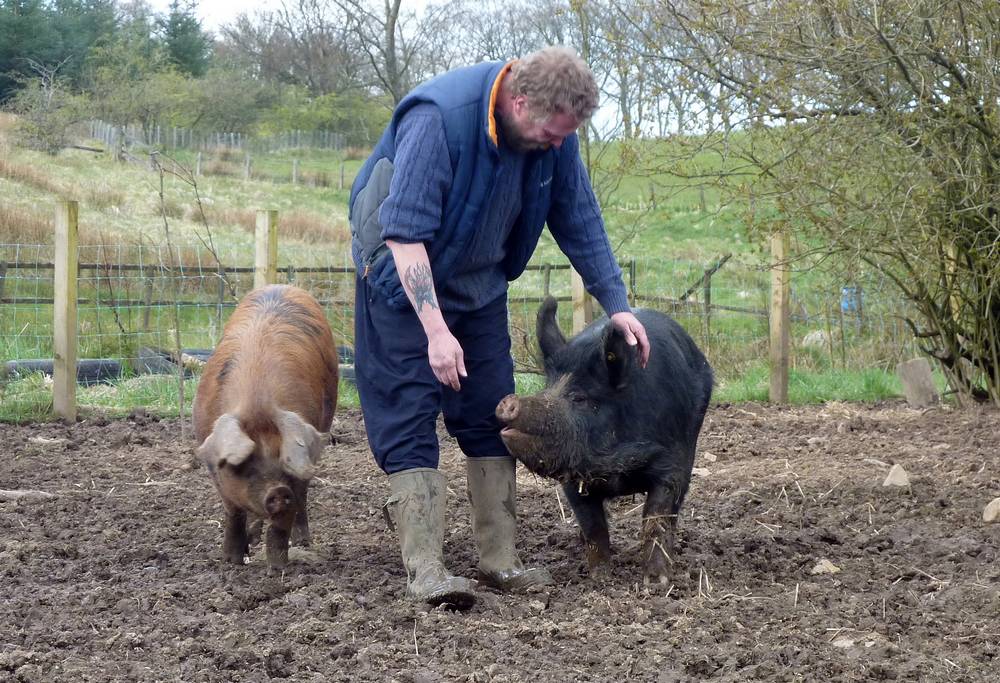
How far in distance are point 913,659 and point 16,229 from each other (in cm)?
1589

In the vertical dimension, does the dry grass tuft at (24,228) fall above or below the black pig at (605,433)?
above

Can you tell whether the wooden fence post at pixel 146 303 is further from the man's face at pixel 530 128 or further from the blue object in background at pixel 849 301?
the man's face at pixel 530 128

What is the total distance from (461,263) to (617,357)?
0.70 m

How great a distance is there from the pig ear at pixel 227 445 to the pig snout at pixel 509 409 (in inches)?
38.8

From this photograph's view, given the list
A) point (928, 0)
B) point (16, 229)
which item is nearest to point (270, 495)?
point (928, 0)

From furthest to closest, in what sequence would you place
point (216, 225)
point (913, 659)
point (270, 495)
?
point (216, 225) → point (270, 495) → point (913, 659)

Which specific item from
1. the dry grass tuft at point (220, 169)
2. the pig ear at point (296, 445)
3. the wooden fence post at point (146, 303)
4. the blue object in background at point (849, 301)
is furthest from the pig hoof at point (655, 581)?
the dry grass tuft at point (220, 169)

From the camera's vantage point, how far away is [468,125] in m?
3.95

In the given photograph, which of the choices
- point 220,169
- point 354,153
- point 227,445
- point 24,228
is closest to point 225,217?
point 24,228

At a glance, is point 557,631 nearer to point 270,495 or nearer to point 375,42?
point 270,495

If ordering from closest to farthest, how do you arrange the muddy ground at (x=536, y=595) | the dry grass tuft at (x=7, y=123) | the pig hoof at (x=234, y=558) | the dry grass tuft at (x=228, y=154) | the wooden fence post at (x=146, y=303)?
the muddy ground at (x=536, y=595) < the pig hoof at (x=234, y=558) < the wooden fence post at (x=146, y=303) < the dry grass tuft at (x=7, y=123) < the dry grass tuft at (x=228, y=154)

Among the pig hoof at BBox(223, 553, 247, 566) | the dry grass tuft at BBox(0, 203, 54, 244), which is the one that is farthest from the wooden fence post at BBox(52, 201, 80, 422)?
the dry grass tuft at BBox(0, 203, 54, 244)

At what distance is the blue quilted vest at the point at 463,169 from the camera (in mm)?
3951

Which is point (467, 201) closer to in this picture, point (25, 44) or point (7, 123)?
point (7, 123)
